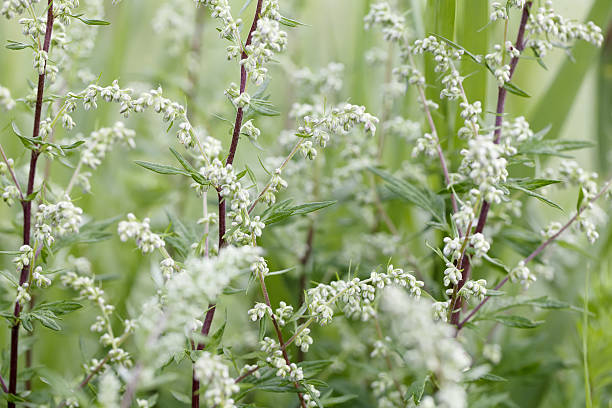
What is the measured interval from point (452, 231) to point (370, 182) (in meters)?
0.42

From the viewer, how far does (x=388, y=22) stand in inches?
36.9

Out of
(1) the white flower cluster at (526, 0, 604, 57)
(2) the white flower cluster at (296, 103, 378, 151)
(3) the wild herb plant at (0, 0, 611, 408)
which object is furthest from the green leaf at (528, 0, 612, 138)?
(2) the white flower cluster at (296, 103, 378, 151)

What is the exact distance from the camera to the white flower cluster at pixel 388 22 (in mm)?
900

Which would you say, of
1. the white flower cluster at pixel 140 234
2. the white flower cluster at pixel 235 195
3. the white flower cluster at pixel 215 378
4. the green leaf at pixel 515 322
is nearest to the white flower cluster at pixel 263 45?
the white flower cluster at pixel 235 195

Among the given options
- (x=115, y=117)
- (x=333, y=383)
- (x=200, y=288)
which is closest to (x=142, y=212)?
A: (x=115, y=117)

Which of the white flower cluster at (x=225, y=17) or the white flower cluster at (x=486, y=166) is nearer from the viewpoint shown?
the white flower cluster at (x=486, y=166)

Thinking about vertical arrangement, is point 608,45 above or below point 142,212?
above

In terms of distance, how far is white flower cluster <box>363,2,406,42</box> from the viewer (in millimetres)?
900

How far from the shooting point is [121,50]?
1.51 m

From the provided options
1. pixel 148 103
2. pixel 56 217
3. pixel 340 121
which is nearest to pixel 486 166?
pixel 340 121

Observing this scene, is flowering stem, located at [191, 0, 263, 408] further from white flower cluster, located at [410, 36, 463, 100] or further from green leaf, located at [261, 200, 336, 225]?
white flower cluster, located at [410, 36, 463, 100]

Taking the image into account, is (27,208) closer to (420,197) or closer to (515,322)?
(420,197)

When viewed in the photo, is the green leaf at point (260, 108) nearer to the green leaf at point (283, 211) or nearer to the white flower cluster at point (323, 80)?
the green leaf at point (283, 211)

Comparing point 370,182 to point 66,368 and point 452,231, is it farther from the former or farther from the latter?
point 66,368
